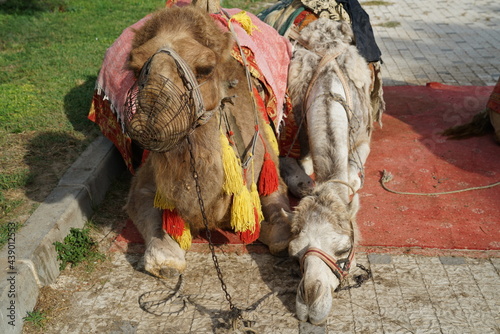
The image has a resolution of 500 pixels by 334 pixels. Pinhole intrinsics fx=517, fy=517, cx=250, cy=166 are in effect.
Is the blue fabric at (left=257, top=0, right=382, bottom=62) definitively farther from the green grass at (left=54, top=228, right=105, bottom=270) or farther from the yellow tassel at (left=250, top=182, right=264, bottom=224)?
the green grass at (left=54, top=228, right=105, bottom=270)

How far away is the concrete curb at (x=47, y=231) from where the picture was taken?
10.7ft

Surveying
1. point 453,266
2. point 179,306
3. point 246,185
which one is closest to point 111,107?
point 246,185

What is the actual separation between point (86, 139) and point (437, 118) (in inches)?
165

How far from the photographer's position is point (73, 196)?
435cm

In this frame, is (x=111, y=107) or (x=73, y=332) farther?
(x=111, y=107)

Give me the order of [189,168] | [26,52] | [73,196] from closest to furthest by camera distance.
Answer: [189,168] < [73,196] < [26,52]

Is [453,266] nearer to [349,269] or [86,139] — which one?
[349,269]

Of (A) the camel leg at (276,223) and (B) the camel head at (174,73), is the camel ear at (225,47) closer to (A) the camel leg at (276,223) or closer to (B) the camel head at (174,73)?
(B) the camel head at (174,73)

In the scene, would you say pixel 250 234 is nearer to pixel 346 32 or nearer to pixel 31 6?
pixel 346 32

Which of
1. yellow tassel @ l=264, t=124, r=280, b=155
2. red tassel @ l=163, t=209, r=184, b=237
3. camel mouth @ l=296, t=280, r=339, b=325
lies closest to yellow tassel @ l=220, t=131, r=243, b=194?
red tassel @ l=163, t=209, r=184, b=237

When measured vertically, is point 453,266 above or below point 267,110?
below

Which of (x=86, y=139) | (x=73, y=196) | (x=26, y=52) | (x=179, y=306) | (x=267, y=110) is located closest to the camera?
(x=179, y=306)

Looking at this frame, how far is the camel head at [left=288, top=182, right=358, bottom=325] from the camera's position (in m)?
3.28

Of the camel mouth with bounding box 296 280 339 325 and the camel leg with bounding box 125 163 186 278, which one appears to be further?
the camel leg with bounding box 125 163 186 278
